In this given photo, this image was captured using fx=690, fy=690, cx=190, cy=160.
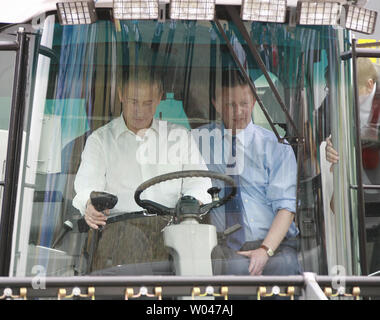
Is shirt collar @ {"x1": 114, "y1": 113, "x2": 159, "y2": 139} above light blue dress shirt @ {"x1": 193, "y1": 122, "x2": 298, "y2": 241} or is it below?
above

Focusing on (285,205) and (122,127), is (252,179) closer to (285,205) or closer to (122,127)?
(285,205)

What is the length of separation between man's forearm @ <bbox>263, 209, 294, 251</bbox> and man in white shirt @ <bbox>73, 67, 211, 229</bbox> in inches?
13.5

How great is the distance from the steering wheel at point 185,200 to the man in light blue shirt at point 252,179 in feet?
0.10

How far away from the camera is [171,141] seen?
134 inches

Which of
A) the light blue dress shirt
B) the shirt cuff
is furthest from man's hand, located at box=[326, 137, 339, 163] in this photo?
the shirt cuff

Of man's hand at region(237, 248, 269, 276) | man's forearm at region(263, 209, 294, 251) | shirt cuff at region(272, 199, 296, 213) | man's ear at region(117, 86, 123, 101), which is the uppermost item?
man's ear at region(117, 86, 123, 101)

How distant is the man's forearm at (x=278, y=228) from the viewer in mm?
3309

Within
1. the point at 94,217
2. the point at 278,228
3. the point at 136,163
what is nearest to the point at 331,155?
the point at 278,228

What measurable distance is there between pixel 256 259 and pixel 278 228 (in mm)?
188

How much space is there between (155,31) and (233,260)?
4.03 feet

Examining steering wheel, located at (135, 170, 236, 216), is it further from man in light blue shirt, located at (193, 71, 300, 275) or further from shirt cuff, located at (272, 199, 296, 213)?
shirt cuff, located at (272, 199, 296, 213)

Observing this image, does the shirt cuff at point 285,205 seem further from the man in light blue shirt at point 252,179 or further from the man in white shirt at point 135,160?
the man in white shirt at point 135,160

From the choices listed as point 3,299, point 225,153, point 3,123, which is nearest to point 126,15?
point 225,153

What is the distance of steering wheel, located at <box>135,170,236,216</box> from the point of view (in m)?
3.33
